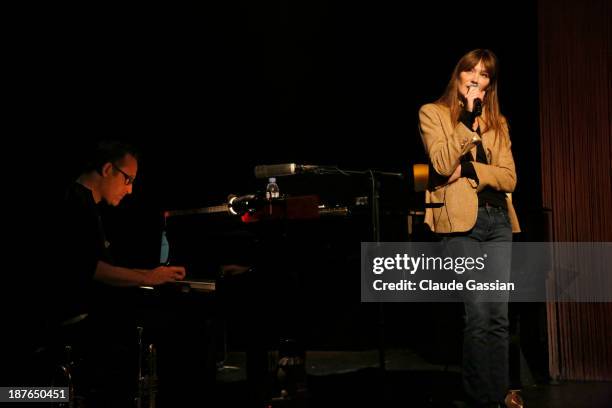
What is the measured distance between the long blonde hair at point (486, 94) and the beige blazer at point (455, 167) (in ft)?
0.14

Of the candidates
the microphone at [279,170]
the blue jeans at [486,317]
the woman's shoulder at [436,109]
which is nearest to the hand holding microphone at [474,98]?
the woman's shoulder at [436,109]

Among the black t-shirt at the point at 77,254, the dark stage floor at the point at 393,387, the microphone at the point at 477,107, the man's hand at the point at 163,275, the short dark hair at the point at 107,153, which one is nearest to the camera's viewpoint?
the black t-shirt at the point at 77,254

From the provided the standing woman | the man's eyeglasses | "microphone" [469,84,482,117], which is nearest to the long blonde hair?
the standing woman

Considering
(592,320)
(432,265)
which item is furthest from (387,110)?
(592,320)

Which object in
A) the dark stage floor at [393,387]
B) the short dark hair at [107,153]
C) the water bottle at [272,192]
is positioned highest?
the short dark hair at [107,153]

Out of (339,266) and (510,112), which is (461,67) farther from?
(510,112)

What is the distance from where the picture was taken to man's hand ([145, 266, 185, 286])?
301cm

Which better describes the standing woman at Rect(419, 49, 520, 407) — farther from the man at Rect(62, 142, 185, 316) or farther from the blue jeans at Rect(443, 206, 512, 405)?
the man at Rect(62, 142, 185, 316)

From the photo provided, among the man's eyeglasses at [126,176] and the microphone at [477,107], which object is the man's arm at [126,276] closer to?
the man's eyeglasses at [126,176]

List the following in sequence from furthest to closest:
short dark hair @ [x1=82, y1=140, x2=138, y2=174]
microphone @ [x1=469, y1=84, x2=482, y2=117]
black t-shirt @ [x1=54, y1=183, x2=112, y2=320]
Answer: short dark hair @ [x1=82, y1=140, x2=138, y2=174], microphone @ [x1=469, y1=84, x2=482, y2=117], black t-shirt @ [x1=54, y1=183, x2=112, y2=320]

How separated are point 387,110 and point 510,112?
3.48ft

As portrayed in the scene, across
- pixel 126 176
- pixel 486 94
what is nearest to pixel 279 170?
pixel 126 176

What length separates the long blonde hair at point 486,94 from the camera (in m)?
3.17

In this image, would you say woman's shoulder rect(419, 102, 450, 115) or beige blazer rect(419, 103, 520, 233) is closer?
beige blazer rect(419, 103, 520, 233)
